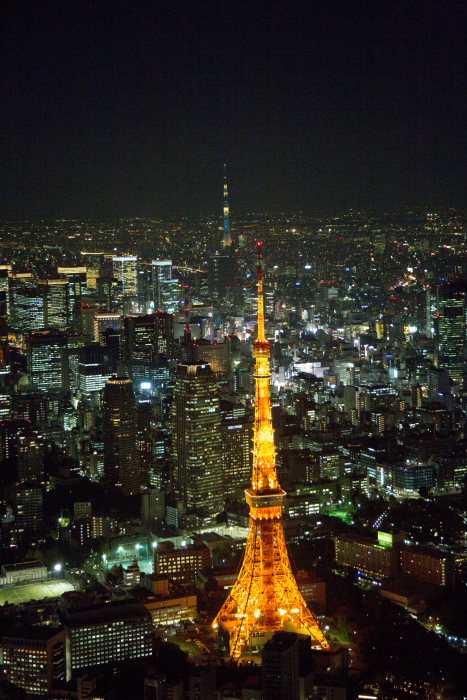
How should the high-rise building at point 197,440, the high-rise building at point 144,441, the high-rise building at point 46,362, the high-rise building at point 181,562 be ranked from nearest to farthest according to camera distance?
the high-rise building at point 181,562, the high-rise building at point 197,440, the high-rise building at point 144,441, the high-rise building at point 46,362

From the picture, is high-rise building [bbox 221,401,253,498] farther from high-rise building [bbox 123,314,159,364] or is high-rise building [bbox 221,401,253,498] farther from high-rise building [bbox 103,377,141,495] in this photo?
high-rise building [bbox 123,314,159,364]

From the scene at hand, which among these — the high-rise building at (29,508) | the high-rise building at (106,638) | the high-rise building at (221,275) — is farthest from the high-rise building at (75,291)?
the high-rise building at (106,638)

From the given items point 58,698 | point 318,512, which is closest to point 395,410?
point 318,512

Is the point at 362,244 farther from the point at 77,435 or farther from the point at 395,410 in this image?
the point at 77,435

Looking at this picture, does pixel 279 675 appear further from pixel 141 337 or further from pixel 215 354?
pixel 141 337

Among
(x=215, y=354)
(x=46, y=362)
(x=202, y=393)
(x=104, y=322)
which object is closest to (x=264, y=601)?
(x=202, y=393)

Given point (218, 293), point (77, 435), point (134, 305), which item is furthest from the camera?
point (134, 305)

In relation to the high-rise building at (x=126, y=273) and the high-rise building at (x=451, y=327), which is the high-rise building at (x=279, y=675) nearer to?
the high-rise building at (x=451, y=327)
